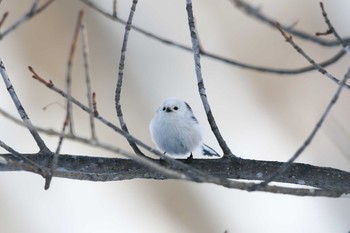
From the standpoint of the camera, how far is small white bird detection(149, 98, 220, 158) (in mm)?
2176

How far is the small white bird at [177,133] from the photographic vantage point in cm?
218

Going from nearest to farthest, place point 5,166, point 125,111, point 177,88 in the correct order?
point 5,166
point 125,111
point 177,88

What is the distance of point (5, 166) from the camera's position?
57.6 inches

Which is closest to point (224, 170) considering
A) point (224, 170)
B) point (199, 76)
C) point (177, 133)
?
point (224, 170)

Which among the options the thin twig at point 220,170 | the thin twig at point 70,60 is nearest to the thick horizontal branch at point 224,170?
the thin twig at point 220,170

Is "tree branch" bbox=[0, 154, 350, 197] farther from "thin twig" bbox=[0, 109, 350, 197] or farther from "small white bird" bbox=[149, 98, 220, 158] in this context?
"small white bird" bbox=[149, 98, 220, 158]

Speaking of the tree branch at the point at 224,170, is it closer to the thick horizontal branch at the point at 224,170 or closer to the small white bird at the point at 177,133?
the thick horizontal branch at the point at 224,170

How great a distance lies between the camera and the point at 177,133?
2.19m

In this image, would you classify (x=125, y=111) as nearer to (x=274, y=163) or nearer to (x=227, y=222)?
(x=227, y=222)

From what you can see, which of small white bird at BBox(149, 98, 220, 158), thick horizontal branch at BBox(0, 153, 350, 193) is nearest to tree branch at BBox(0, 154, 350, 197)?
thick horizontal branch at BBox(0, 153, 350, 193)

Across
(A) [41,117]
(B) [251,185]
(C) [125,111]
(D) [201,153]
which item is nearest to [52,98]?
(A) [41,117]

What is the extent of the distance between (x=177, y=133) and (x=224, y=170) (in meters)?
0.67

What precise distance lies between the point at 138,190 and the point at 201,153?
2425mm

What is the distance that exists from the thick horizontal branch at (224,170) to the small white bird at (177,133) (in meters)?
0.57
